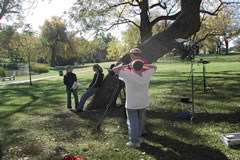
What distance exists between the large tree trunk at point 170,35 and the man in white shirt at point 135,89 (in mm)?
2793

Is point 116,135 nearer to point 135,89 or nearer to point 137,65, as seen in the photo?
point 135,89

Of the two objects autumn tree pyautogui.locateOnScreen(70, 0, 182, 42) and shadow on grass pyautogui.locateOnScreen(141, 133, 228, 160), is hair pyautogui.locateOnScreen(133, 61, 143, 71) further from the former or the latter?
autumn tree pyautogui.locateOnScreen(70, 0, 182, 42)

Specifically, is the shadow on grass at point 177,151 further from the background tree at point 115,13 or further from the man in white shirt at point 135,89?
the background tree at point 115,13

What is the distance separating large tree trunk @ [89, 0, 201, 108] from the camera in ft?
21.3

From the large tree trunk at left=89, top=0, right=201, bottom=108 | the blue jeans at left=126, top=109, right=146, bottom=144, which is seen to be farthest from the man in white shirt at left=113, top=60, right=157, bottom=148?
the large tree trunk at left=89, top=0, right=201, bottom=108

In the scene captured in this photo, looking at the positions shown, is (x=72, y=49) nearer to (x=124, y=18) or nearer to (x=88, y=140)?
(x=124, y=18)

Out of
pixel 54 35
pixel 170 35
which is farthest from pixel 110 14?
pixel 54 35

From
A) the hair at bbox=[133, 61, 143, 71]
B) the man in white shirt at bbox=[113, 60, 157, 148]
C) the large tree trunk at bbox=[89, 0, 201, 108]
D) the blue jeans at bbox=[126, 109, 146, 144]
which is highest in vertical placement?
the large tree trunk at bbox=[89, 0, 201, 108]

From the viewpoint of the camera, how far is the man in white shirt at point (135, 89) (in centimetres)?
407

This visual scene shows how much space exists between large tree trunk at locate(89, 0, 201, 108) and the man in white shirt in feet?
9.16

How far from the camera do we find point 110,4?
17.9 meters

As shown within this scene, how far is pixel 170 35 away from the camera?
6.81 meters

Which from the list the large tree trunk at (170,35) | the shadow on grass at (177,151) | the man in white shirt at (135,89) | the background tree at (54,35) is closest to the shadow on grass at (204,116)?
the shadow on grass at (177,151)

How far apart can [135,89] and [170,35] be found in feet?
11.0
